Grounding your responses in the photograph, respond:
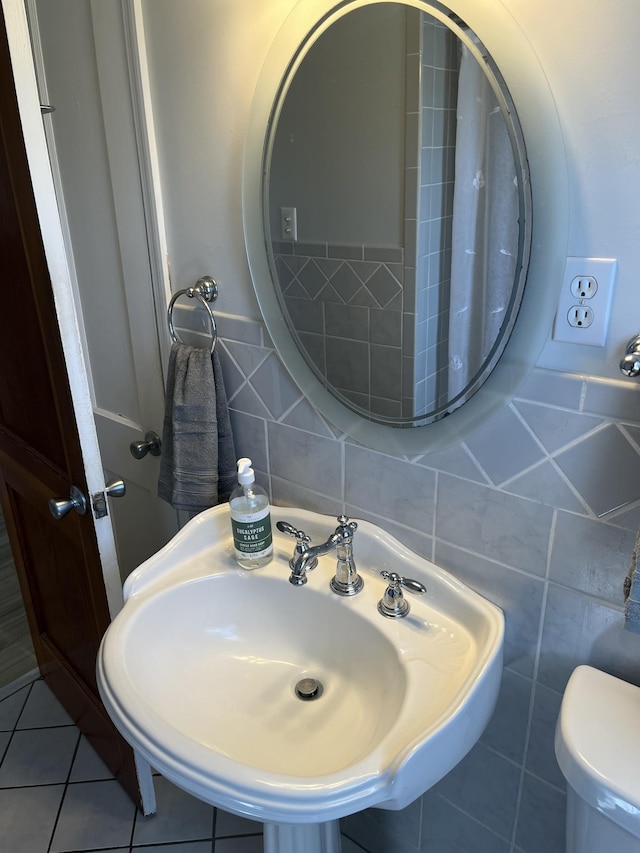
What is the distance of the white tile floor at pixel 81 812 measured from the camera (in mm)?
1525

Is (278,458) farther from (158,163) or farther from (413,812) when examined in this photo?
(413,812)

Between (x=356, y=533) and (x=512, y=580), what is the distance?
0.28 m

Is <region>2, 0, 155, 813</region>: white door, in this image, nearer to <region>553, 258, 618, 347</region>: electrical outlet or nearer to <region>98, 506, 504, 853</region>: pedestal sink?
<region>98, 506, 504, 853</region>: pedestal sink

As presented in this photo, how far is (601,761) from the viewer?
77 centimetres

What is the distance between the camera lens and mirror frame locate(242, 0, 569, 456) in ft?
2.52

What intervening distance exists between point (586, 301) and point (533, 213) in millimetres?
131

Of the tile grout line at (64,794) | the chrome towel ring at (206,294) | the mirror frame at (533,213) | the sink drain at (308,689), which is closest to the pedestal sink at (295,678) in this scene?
the sink drain at (308,689)

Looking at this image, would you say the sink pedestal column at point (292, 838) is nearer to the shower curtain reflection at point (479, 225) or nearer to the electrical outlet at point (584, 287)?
the shower curtain reflection at point (479, 225)

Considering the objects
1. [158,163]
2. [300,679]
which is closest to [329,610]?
[300,679]

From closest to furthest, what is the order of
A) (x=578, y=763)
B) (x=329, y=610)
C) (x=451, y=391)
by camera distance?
(x=578, y=763) < (x=451, y=391) < (x=329, y=610)

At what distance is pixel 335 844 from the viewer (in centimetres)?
118

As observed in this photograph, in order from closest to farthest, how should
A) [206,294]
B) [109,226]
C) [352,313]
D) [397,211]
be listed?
[397,211], [352,313], [206,294], [109,226]

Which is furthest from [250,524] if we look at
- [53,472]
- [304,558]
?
[53,472]

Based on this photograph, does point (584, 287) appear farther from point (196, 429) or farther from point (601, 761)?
point (196, 429)
